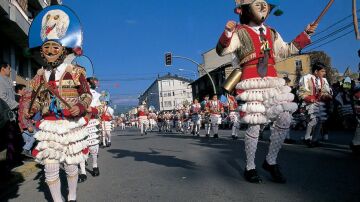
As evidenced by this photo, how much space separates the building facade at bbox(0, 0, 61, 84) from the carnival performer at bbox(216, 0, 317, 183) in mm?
8942

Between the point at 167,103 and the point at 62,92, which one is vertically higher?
the point at 167,103

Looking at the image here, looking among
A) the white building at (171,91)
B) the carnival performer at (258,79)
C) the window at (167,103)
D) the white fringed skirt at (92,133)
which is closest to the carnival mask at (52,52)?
the carnival performer at (258,79)

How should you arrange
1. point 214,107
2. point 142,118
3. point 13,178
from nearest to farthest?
point 13,178 → point 214,107 → point 142,118

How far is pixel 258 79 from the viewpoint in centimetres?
500

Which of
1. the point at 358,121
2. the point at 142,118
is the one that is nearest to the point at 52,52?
the point at 358,121

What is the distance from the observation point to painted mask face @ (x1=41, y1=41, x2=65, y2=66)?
14.1 ft

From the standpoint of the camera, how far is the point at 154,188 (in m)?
5.39

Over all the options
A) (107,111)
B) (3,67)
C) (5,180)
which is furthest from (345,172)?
(107,111)

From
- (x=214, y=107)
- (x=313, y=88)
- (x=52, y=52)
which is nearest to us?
(x=52, y=52)

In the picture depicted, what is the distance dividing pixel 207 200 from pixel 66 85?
6.43 ft

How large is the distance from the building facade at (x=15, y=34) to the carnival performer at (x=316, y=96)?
8.17 m

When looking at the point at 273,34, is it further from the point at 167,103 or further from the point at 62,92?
the point at 167,103

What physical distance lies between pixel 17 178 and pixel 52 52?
4.03 metres

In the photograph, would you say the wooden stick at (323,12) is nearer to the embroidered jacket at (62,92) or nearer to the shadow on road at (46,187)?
the embroidered jacket at (62,92)
